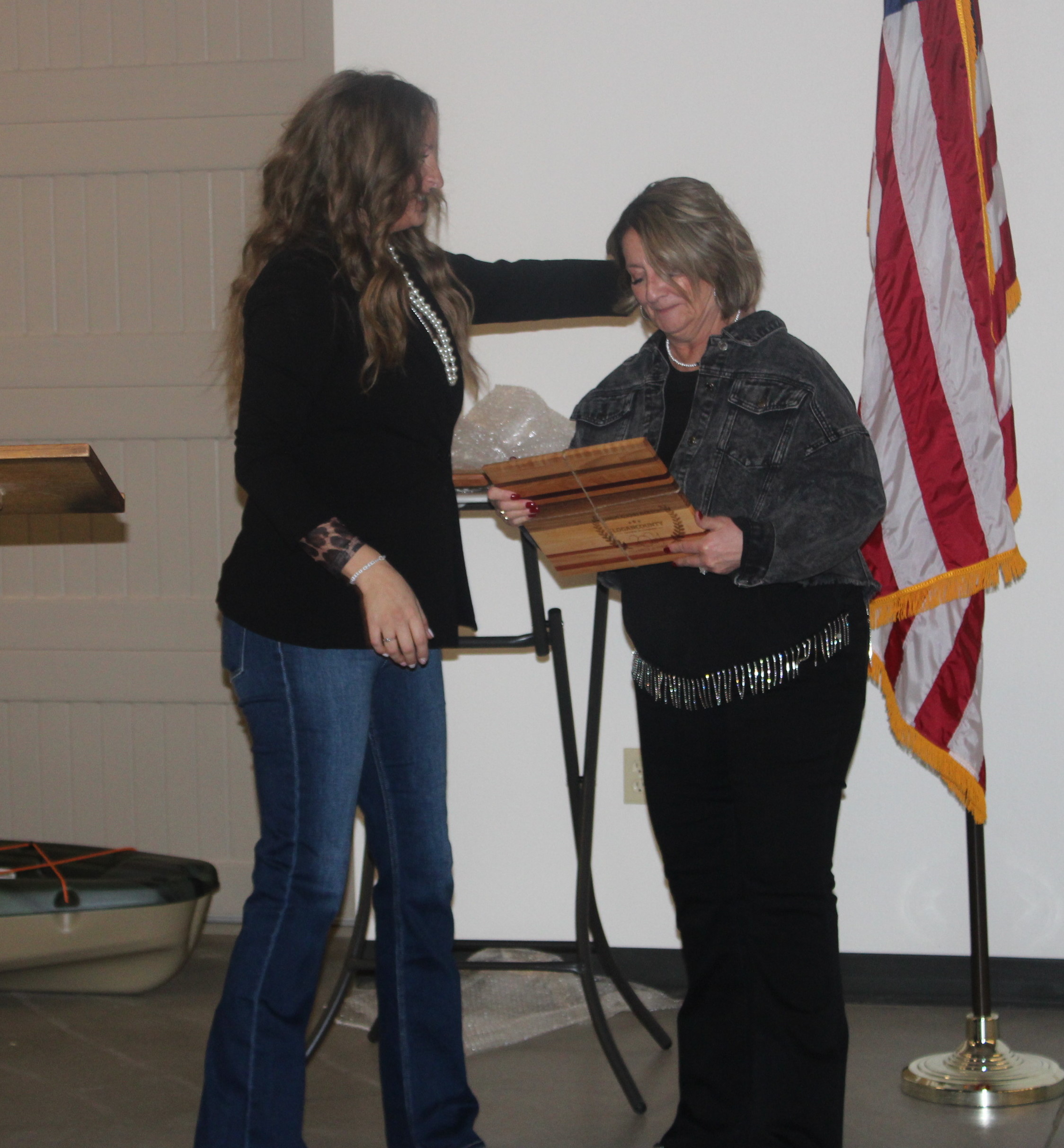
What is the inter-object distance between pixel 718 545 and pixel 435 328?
1.65 ft

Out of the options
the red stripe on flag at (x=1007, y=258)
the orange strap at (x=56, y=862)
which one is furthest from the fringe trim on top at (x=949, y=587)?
the orange strap at (x=56, y=862)

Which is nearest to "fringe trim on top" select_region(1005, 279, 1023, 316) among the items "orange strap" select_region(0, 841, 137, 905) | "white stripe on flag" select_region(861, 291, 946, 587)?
"white stripe on flag" select_region(861, 291, 946, 587)

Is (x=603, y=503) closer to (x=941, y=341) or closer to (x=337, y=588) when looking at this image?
(x=337, y=588)

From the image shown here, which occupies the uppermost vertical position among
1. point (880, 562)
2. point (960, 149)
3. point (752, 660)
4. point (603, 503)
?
point (960, 149)

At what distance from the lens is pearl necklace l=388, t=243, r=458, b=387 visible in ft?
5.74

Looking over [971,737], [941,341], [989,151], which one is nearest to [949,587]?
[971,737]

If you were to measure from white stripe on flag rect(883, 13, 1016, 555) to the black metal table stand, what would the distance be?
2.28ft

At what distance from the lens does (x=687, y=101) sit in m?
2.68

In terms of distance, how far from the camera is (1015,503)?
223 cm

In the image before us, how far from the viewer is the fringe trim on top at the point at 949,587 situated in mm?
2186

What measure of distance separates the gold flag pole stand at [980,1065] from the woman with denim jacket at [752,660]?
0.54 metres

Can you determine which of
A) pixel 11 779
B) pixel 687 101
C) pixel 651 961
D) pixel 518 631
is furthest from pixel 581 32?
pixel 11 779

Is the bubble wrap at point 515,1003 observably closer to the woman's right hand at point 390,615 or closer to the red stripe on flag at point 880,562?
the red stripe on flag at point 880,562

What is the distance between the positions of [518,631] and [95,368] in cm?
123
